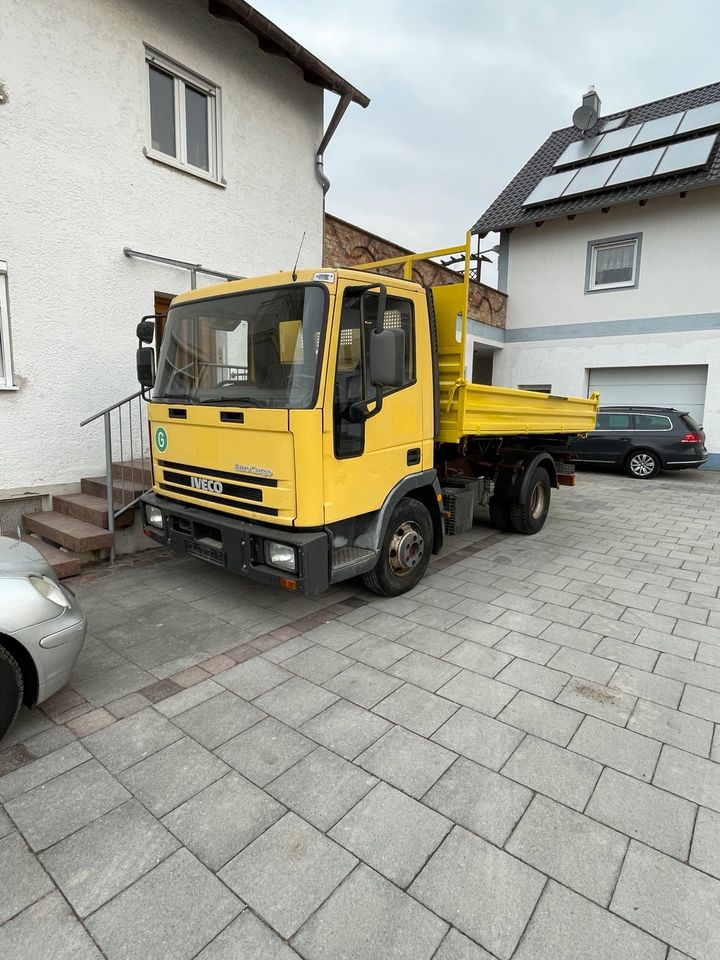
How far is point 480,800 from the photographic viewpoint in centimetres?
238

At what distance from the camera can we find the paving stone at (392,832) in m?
2.04

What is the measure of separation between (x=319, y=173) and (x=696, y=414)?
10.3 m

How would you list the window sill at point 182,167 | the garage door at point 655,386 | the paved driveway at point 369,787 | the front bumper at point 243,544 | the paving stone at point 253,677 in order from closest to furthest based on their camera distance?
the paved driveway at point 369,787, the paving stone at point 253,677, the front bumper at point 243,544, the window sill at point 182,167, the garage door at point 655,386

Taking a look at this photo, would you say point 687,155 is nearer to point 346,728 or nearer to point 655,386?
point 655,386

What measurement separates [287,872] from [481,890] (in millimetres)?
703

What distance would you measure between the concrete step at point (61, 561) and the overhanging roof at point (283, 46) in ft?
21.0

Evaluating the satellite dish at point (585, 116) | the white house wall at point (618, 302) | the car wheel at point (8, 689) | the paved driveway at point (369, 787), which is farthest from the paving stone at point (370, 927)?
the satellite dish at point (585, 116)

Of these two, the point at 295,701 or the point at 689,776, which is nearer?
the point at 689,776

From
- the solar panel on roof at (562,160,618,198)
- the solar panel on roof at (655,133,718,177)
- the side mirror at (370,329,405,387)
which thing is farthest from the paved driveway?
the solar panel on roof at (562,160,618,198)

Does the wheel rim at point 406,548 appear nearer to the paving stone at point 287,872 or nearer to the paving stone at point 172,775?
the paving stone at point 172,775

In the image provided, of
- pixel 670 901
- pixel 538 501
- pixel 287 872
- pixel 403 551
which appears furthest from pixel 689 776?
pixel 538 501

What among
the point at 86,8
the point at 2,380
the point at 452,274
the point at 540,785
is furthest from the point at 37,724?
the point at 452,274

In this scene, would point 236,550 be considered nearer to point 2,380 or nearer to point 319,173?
point 2,380

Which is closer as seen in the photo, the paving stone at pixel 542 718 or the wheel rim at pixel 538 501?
the paving stone at pixel 542 718
